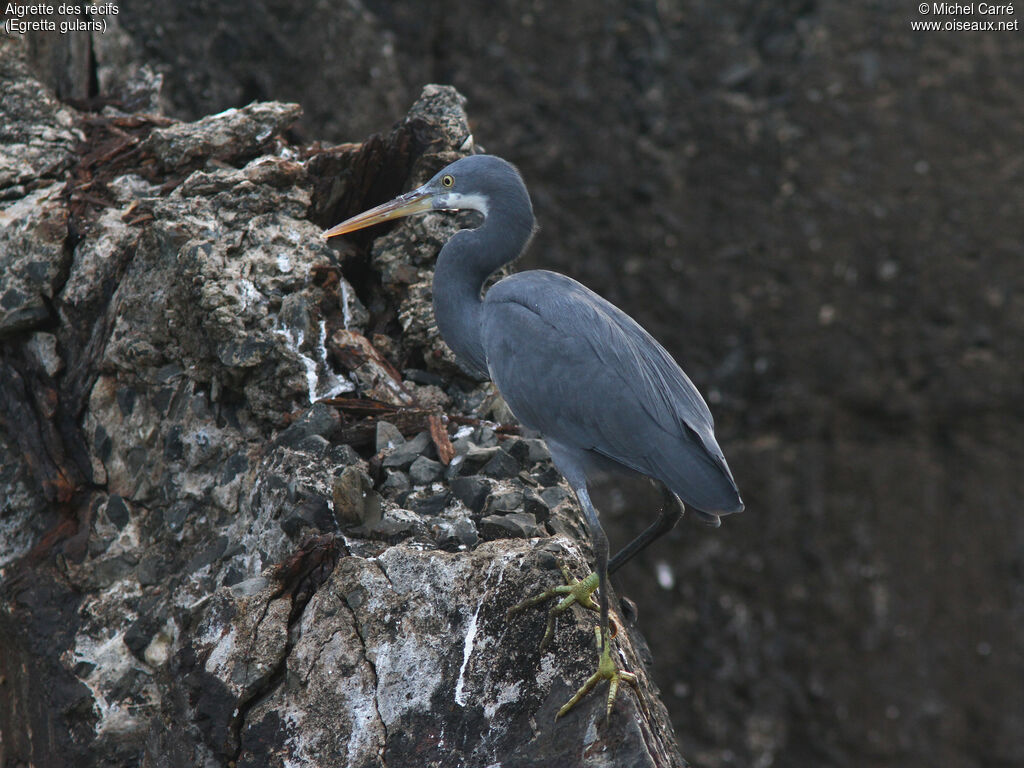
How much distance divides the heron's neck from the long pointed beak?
0.20 meters

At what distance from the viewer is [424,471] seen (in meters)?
2.92

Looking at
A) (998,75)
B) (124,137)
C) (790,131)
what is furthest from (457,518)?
(998,75)

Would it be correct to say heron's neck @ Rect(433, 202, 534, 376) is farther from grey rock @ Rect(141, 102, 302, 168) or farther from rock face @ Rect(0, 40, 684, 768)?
grey rock @ Rect(141, 102, 302, 168)

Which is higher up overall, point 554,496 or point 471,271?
point 471,271

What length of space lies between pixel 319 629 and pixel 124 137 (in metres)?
2.40

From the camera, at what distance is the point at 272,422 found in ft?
10.5

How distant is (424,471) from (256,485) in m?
0.51

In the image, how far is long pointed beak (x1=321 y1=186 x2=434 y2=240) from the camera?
3.37 meters

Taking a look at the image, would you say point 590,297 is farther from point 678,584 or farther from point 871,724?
point 871,724

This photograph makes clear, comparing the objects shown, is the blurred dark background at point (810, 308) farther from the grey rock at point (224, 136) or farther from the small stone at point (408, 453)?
the small stone at point (408, 453)

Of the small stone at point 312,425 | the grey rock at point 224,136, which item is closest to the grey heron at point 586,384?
the small stone at point 312,425

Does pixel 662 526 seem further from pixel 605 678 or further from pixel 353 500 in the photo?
pixel 353 500

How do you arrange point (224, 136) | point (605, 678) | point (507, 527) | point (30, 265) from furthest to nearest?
point (224, 136) < point (30, 265) < point (507, 527) < point (605, 678)

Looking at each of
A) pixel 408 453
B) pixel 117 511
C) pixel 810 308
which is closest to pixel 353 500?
pixel 408 453
